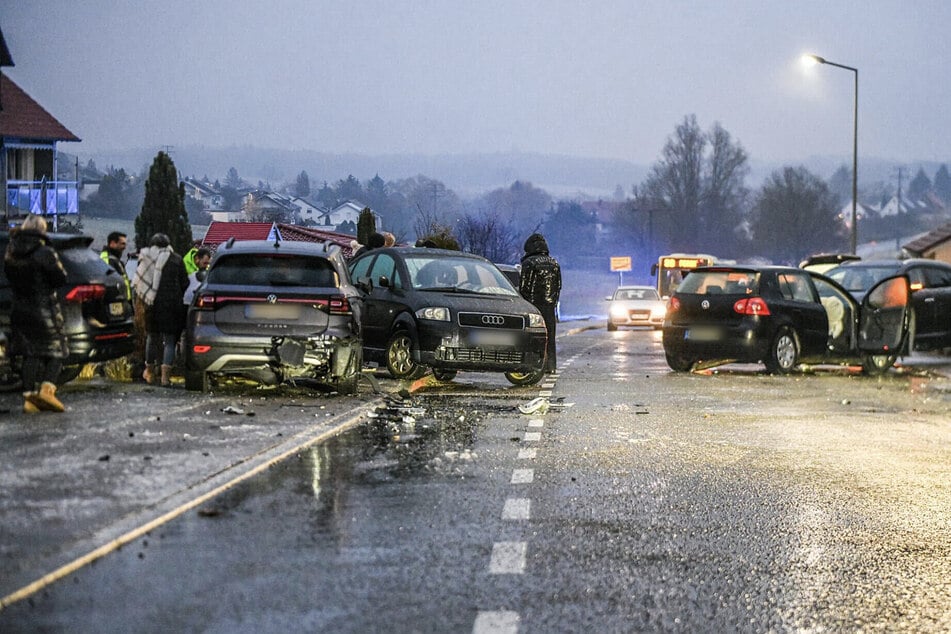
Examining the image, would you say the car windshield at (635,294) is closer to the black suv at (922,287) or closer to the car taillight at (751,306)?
the black suv at (922,287)

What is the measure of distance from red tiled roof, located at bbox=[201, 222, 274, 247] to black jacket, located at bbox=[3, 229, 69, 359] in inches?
1353

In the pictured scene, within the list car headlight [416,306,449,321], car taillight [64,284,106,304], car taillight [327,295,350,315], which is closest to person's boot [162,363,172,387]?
car taillight [64,284,106,304]

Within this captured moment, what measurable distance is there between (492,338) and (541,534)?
9.78 m

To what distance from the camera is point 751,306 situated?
21.1 meters

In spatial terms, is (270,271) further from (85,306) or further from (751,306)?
(751,306)

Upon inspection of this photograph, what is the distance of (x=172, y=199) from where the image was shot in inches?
2005

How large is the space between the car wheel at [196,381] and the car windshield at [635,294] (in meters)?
32.7

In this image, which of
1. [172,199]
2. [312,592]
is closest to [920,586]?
[312,592]

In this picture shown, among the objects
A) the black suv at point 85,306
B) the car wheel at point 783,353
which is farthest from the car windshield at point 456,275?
the car wheel at point 783,353

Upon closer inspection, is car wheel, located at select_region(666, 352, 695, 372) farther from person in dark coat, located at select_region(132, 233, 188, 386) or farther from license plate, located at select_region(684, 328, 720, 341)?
person in dark coat, located at select_region(132, 233, 188, 386)

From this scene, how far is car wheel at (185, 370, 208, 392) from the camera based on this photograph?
50.3 feet

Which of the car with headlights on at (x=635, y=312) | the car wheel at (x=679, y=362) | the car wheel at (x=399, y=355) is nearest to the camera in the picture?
the car wheel at (x=399, y=355)

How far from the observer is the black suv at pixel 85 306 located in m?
14.2

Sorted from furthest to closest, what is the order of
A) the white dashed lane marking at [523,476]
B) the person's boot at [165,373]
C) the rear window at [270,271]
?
1. the person's boot at [165,373]
2. the rear window at [270,271]
3. the white dashed lane marking at [523,476]
